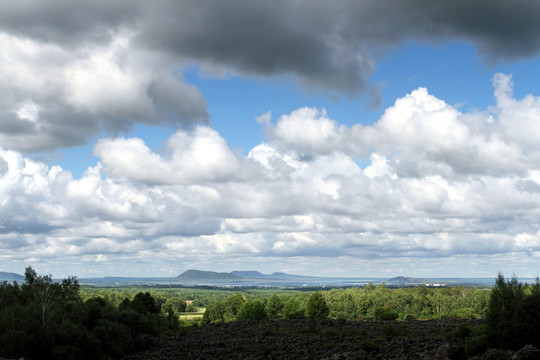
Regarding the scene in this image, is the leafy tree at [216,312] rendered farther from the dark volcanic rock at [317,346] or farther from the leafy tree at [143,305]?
the dark volcanic rock at [317,346]

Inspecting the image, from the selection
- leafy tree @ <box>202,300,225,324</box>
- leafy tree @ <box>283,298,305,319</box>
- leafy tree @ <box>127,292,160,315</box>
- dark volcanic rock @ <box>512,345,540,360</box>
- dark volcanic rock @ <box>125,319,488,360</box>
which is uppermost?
dark volcanic rock @ <box>512,345,540,360</box>

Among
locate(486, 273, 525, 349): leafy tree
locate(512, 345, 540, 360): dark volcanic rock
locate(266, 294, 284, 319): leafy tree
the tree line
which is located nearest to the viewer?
locate(512, 345, 540, 360): dark volcanic rock

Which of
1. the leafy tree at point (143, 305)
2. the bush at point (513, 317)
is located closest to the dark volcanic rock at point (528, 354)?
the bush at point (513, 317)

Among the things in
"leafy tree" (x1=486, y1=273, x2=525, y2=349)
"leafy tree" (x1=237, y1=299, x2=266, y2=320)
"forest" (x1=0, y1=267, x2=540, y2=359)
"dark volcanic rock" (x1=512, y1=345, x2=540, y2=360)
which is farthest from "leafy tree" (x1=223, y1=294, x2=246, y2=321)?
"dark volcanic rock" (x1=512, y1=345, x2=540, y2=360)

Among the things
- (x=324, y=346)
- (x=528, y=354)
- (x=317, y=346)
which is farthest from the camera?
(x=317, y=346)

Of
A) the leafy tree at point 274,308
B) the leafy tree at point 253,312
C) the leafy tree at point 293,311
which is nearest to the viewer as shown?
the leafy tree at point 253,312

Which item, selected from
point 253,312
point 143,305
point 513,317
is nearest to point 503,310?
point 513,317

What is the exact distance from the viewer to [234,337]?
7031 centimetres

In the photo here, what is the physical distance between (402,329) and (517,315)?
95.7ft

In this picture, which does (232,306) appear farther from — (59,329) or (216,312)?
(59,329)

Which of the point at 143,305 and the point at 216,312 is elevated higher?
the point at 143,305

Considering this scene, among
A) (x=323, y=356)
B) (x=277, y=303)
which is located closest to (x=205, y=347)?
(x=323, y=356)

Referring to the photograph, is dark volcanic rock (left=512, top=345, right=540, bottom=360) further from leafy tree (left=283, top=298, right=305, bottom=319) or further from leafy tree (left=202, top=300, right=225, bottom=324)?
leafy tree (left=202, top=300, right=225, bottom=324)

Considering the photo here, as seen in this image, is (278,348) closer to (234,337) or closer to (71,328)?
(234,337)
